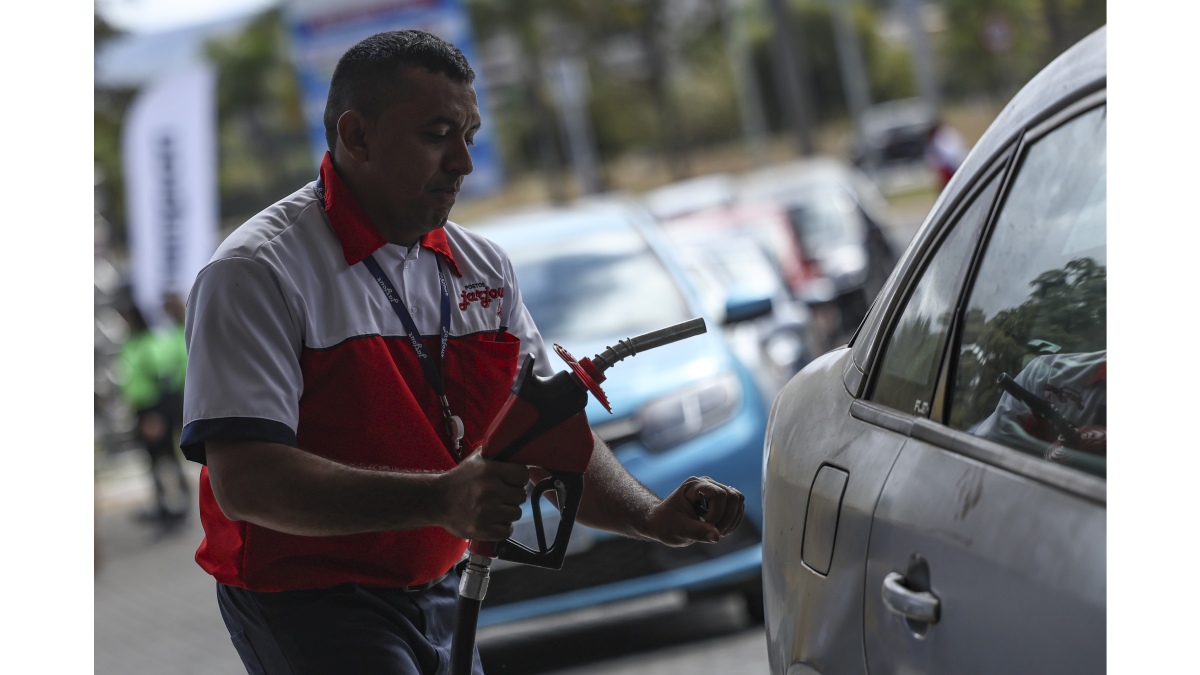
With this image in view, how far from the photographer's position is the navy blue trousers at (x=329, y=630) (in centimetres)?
277

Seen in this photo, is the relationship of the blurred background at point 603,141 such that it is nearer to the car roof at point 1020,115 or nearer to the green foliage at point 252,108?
the green foliage at point 252,108

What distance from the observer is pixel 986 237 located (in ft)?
8.00

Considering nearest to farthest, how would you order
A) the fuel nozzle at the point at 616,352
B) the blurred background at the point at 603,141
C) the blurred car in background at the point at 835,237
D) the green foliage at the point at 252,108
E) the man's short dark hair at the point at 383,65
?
the fuel nozzle at the point at 616,352, the man's short dark hair at the point at 383,65, the blurred background at the point at 603,141, the blurred car in background at the point at 835,237, the green foliage at the point at 252,108

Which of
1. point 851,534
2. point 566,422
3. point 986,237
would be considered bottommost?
point 851,534

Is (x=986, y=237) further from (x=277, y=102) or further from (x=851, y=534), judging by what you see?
(x=277, y=102)

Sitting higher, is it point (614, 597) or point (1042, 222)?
point (1042, 222)

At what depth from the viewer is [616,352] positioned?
8.82 ft

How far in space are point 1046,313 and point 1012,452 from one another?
0.25 meters

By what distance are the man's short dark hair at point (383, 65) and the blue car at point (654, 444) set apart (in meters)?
3.14

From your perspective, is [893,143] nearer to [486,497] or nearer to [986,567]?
[486,497]

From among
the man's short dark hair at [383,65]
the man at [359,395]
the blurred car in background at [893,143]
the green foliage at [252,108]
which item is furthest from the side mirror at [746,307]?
the green foliage at [252,108]

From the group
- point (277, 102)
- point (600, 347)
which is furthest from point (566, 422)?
point (277, 102)
